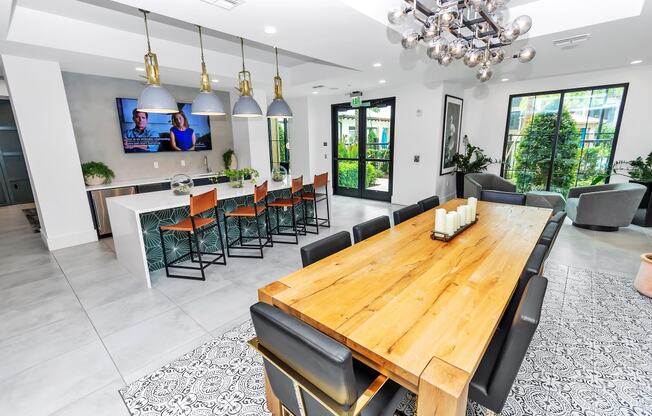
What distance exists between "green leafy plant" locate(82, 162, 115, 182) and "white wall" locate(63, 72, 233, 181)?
22cm

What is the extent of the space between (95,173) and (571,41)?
6.60 metres

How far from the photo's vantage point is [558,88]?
5.84 m

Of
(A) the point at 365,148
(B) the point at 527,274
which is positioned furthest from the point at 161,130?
(B) the point at 527,274

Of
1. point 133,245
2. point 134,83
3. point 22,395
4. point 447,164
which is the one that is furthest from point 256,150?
point 22,395

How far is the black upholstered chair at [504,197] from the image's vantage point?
3.73 meters

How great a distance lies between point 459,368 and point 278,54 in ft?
16.7

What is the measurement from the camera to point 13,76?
3641mm

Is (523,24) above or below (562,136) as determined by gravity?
above

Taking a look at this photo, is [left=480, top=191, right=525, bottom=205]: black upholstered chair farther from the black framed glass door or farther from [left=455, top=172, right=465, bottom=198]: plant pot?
the black framed glass door

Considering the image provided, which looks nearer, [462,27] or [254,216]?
[462,27]

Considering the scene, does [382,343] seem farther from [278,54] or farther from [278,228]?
[278,54]

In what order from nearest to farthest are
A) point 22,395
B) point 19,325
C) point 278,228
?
1. point 22,395
2. point 19,325
3. point 278,228

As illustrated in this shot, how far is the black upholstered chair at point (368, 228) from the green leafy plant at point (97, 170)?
4467 millimetres

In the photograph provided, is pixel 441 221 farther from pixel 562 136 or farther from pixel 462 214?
pixel 562 136
